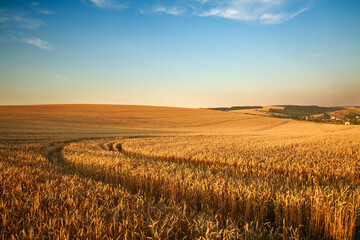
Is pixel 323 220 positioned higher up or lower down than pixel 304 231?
higher up

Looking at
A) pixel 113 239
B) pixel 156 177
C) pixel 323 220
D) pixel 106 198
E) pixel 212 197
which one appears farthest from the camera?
pixel 156 177

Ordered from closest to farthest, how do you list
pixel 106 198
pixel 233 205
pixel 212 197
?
pixel 106 198, pixel 233 205, pixel 212 197

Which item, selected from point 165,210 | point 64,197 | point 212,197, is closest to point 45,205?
point 64,197

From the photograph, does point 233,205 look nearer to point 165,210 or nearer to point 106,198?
point 165,210

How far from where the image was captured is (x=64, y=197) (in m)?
3.77

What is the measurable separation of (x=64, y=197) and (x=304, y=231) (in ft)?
15.2

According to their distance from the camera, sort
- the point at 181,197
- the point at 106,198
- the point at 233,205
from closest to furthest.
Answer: the point at 106,198 → the point at 233,205 → the point at 181,197

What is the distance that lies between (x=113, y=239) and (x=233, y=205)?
2.46 m

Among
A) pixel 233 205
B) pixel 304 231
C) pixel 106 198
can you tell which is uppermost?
pixel 106 198

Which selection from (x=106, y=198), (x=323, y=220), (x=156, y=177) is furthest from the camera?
(x=156, y=177)

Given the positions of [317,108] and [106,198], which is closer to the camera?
[106,198]

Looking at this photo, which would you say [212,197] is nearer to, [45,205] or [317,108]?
[45,205]

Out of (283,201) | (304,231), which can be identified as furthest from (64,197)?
(304,231)

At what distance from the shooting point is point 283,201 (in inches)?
146
